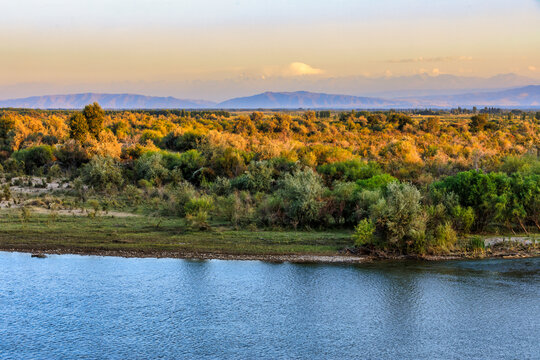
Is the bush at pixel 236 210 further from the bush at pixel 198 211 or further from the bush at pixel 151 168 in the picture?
the bush at pixel 151 168

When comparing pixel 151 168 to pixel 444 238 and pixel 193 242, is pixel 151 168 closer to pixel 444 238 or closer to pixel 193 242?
pixel 193 242

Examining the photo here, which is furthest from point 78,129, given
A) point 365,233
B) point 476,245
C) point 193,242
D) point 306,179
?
point 476,245

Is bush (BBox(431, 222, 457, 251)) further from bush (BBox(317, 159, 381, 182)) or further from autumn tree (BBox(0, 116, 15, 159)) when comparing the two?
autumn tree (BBox(0, 116, 15, 159))

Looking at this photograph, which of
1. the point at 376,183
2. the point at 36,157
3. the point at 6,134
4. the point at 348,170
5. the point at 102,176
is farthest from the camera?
the point at 6,134

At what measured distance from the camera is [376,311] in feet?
75.0

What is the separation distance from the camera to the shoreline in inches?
1169

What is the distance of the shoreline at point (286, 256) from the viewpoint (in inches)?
1169

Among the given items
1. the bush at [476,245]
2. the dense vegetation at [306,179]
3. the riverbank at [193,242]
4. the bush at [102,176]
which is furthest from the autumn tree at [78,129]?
the bush at [476,245]

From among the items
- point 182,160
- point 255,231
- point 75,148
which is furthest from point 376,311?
point 75,148

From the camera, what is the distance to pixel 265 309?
75.6 ft

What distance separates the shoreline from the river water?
2.37 feet

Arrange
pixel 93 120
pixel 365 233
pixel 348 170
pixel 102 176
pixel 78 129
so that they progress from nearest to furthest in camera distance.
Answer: pixel 365 233 → pixel 348 170 → pixel 102 176 → pixel 78 129 → pixel 93 120

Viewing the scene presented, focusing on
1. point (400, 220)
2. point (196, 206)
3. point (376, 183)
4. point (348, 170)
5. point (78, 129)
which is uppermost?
point (78, 129)

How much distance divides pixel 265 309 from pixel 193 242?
10822 mm
